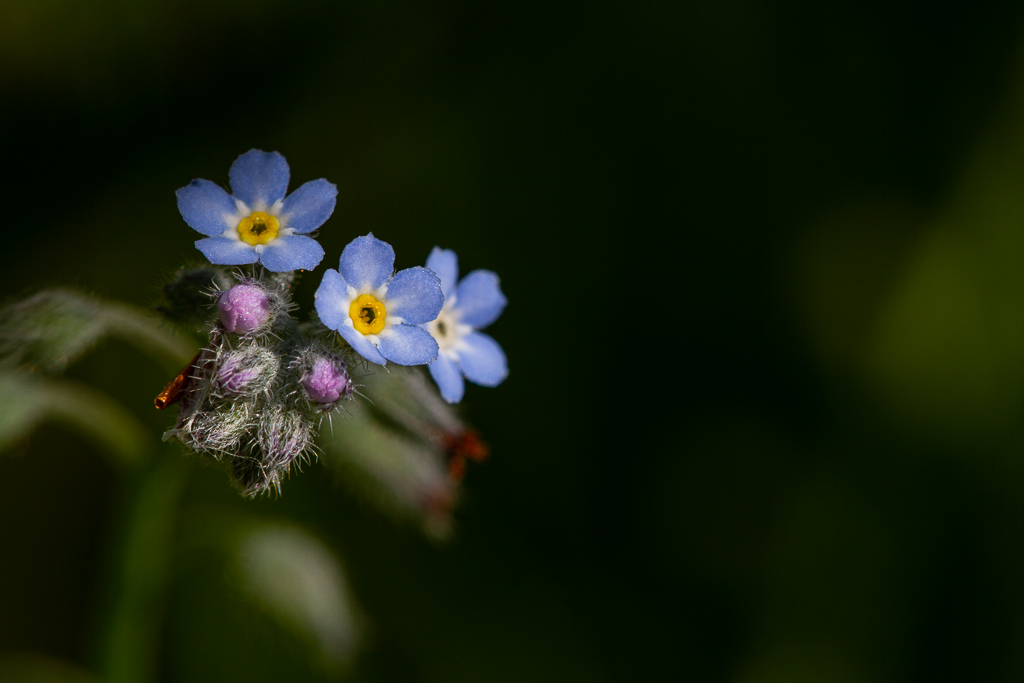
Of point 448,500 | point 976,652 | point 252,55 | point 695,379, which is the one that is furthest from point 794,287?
point 252,55

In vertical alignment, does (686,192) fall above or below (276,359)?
above

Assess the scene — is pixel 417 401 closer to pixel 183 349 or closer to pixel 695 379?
pixel 183 349

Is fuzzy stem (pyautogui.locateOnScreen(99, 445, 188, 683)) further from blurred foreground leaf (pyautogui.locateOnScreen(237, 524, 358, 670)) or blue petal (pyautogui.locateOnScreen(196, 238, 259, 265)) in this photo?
blue petal (pyautogui.locateOnScreen(196, 238, 259, 265))

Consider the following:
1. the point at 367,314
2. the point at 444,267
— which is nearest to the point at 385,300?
the point at 367,314

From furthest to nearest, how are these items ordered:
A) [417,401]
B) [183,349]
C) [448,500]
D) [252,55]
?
[252,55] < [448,500] < [183,349] < [417,401]

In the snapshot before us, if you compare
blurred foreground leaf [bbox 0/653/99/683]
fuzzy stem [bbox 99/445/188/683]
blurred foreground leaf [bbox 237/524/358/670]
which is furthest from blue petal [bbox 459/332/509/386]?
blurred foreground leaf [bbox 0/653/99/683]

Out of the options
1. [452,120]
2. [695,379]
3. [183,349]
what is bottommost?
[183,349]

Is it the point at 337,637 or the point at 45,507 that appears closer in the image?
the point at 337,637
